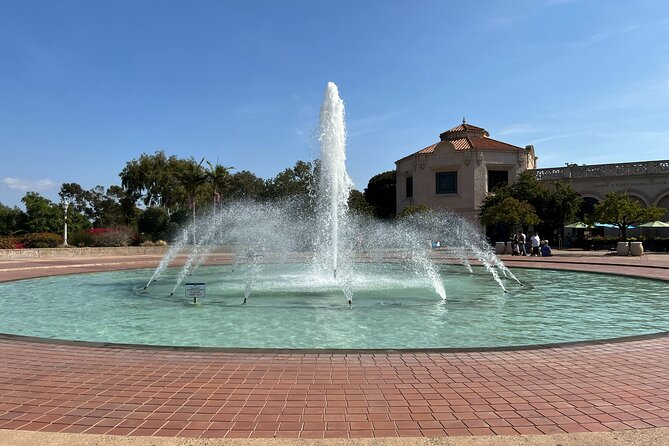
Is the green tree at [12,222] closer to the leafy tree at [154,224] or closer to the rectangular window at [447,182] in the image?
the leafy tree at [154,224]

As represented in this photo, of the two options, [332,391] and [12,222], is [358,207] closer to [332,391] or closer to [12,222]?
[12,222]

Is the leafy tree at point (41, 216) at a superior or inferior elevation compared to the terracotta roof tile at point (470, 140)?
inferior

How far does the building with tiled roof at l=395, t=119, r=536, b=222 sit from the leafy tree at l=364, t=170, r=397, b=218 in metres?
13.7

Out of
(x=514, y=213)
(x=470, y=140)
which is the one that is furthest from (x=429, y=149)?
(x=514, y=213)

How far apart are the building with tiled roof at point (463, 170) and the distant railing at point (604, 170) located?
2570mm

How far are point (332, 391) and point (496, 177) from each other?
164ft

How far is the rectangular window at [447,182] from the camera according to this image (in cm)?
5169

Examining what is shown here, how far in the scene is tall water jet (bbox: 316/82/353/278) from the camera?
1955 cm

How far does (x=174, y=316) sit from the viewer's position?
1023cm

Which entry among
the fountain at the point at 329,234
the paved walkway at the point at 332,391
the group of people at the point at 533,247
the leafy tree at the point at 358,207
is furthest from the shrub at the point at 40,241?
the paved walkway at the point at 332,391

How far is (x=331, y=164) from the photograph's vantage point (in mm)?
19734

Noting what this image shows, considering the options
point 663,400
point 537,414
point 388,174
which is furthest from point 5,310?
point 388,174

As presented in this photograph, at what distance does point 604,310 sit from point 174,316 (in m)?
9.16

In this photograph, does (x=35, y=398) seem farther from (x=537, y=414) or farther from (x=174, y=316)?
(x=174, y=316)
